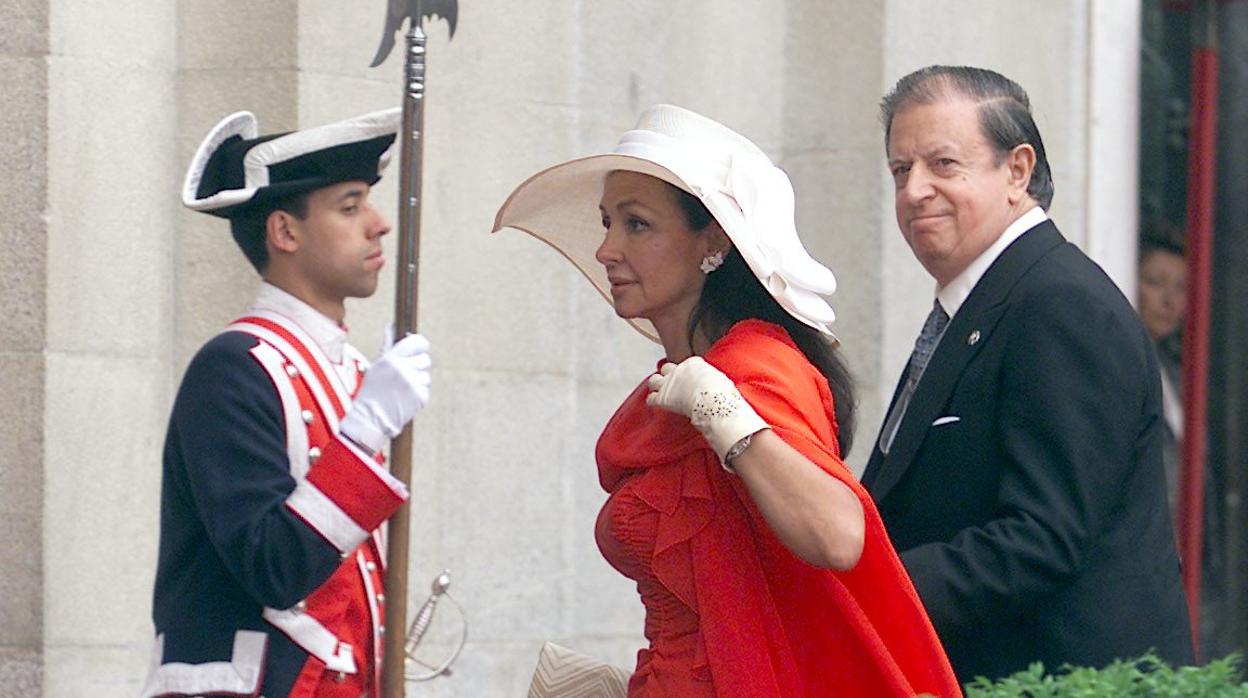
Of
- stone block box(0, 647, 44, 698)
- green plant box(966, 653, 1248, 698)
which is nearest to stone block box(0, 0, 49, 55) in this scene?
stone block box(0, 647, 44, 698)

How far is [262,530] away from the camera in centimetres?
427

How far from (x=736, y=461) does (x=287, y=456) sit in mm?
988

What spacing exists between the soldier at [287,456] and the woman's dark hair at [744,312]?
1.94 feet

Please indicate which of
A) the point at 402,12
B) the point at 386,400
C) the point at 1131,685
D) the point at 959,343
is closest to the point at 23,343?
the point at 402,12

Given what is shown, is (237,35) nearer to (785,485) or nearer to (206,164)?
(206,164)

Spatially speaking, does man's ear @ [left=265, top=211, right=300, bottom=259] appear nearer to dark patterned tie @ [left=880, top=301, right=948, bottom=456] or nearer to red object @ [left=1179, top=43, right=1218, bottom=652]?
dark patterned tie @ [left=880, top=301, right=948, bottom=456]

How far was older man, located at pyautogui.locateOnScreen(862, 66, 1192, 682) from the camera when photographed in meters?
4.36

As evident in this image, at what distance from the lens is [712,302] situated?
4.23 metres

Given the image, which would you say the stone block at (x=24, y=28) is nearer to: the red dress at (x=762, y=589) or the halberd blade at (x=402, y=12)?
the halberd blade at (x=402, y=12)

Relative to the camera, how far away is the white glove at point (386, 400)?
4371 mm

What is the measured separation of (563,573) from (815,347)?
295 cm

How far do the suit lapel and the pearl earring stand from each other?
594 mm

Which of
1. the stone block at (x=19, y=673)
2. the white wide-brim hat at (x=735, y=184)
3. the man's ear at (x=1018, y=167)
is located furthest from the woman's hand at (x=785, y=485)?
the stone block at (x=19, y=673)

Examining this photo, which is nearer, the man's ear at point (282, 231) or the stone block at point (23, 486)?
the man's ear at point (282, 231)
